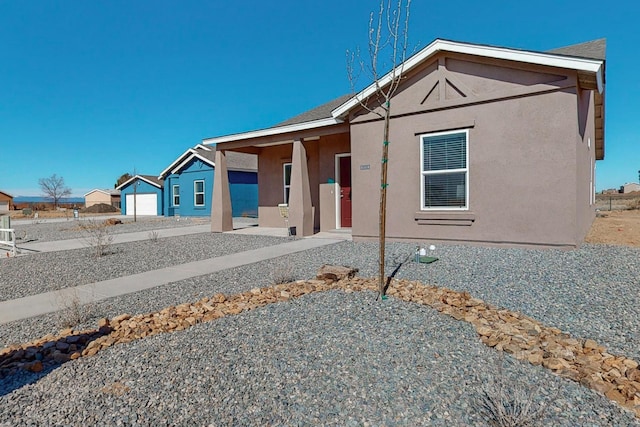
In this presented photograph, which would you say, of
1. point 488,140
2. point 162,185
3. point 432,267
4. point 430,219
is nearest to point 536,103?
point 488,140

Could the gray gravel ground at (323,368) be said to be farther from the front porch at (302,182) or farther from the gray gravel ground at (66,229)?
the gray gravel ground at (66,229)

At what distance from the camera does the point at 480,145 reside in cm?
765

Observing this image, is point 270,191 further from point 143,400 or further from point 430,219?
point 143,400

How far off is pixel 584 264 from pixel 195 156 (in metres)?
23.7

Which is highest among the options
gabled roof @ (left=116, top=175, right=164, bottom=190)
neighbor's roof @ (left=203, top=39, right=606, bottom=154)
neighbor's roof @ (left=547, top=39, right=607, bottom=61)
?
neighbor's roof @ (left=547, top=39, right=607, bottom=61)

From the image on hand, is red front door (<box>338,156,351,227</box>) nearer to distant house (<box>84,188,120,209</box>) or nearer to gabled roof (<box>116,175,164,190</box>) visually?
gabled roof (<box>116,175,164,190</box>)

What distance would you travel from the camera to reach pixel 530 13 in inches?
408

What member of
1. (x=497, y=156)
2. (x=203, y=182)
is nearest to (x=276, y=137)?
(x=497, y=156)

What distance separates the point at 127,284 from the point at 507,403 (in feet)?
19.3

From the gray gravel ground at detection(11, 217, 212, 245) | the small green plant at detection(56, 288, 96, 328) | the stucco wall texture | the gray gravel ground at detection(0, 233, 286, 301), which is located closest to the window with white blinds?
the stucco wall texture

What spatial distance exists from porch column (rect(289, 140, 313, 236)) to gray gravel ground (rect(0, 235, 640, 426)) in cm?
626

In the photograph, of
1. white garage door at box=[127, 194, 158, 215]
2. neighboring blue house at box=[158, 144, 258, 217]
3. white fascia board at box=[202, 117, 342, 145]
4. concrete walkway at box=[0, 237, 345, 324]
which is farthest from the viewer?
white garage door at box=[127, 194, 158, 215]

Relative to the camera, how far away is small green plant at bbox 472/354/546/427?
1.97 metres

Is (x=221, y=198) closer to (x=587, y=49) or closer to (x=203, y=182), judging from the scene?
(x=587, y=49)
